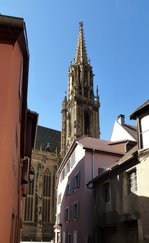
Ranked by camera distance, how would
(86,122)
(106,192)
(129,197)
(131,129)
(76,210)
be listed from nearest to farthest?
(129,197) < (106,192) < (76,210) < (131,129) < (86,122)

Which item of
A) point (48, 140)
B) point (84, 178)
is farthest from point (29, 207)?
point (84, 178)

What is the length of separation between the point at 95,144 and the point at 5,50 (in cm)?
1973

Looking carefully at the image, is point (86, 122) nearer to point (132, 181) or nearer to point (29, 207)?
point (29, 207)

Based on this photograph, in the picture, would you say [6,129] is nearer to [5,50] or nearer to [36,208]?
[5,50]

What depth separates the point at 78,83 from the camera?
6831cm

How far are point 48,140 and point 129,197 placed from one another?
54064 mm

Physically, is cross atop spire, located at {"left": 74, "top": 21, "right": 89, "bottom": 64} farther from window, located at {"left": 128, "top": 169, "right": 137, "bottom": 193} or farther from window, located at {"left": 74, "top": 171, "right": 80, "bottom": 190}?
window, located at {"left": 128, "top": 169, "right": 137, "bottom": 193}

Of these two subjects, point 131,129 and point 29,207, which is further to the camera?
point 29,207

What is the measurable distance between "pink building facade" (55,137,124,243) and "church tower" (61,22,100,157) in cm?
3007

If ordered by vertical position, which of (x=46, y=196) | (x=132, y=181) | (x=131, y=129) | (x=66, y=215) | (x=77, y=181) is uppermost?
(x=131, y=129)

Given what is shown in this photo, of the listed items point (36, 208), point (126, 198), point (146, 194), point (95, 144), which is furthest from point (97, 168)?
point (36, 208)

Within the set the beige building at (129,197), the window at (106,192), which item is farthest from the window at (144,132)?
the window at (106,192)

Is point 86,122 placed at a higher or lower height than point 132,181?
higher

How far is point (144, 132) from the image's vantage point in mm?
13977
